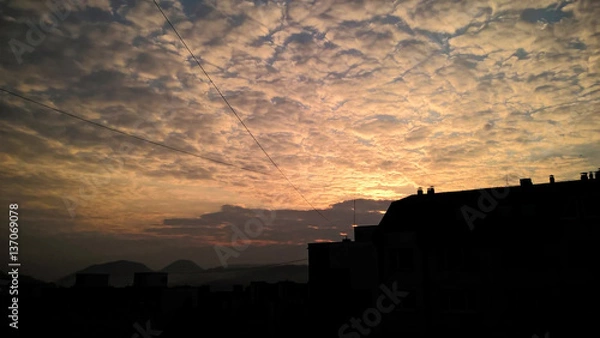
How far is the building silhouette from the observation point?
29.8m

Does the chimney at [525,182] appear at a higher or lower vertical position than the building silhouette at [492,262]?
higher

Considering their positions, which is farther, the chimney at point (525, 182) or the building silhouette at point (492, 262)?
the chimney at point (525, 182)

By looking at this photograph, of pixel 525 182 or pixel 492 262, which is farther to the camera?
pixel 525 182

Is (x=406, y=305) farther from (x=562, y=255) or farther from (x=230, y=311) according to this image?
(x=230, y=311)

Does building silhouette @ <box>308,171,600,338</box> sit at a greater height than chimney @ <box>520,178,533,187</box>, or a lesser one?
lesser

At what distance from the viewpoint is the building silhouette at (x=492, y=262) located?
29797mm

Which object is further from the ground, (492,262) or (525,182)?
(525,182)

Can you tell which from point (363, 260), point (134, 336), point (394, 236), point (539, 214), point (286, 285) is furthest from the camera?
point (286, 285)

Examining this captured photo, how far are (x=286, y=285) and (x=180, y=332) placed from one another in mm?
24809

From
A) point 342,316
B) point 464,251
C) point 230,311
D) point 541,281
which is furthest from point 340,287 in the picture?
point 541,281

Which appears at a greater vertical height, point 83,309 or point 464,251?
point 464,251

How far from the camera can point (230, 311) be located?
5228 cm

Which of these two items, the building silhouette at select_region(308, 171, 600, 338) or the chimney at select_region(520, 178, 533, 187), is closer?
the building silhouette at select_region(308, 171, 600, 338)

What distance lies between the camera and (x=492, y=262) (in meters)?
32.2
